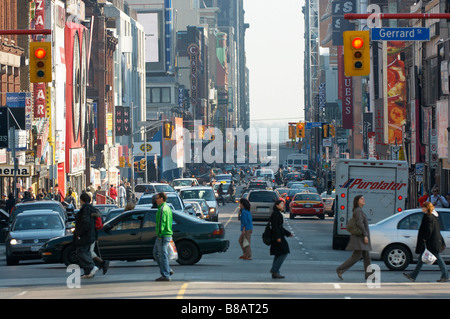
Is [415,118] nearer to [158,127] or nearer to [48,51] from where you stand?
[48,51]

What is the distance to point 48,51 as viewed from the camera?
81.4 ft

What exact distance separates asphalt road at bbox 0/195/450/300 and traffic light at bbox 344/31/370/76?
455 cm

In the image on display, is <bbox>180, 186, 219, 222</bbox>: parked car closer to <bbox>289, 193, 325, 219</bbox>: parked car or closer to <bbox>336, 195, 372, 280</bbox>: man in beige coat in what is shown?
<bbox>289, 193, 325, 219</bbox>: parked car

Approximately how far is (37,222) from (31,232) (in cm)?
92

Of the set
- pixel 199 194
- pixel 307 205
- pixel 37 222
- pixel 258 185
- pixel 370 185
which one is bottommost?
pixel 307 205

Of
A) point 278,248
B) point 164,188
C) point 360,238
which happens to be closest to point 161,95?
point 164,188

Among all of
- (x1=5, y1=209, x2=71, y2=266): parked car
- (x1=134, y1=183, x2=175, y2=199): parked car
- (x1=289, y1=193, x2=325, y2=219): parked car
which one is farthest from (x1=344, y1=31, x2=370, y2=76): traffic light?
(x1=134, y1=183, x2=175, y2=199): parked car

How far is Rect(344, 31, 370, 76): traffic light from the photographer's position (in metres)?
23.2

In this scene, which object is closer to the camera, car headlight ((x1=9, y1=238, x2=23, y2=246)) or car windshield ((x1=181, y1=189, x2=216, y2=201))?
car headlight ((x1=9, y1=238, x2=23, y2=246))

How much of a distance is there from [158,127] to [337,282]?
108107 mm

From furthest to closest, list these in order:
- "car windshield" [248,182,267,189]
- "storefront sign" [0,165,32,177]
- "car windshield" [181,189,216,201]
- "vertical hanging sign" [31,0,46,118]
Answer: "car windshield" [248,182,267,189]
"vertical hanging sign" [31,0,46,118]
"car windshield" [181,189,216,201]
"storefront sign" [0,165,32,177]

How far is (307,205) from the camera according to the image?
52.4 metres

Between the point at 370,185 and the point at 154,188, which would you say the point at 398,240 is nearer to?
the point at 370,185

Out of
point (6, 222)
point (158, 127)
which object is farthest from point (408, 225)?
point (158, 127)
